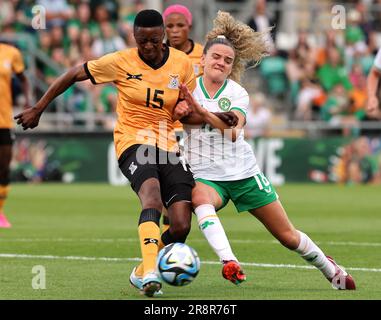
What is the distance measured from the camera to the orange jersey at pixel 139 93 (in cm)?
948

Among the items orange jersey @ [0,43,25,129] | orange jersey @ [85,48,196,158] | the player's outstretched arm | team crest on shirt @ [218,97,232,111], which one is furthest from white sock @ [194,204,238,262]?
orange jersey @ [0,43,25,129]

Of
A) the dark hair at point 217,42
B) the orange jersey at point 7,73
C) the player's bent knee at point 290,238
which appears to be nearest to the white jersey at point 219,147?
the dark hair at point 217,42

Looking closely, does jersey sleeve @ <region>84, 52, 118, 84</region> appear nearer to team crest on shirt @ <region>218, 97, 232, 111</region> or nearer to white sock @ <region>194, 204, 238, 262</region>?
team crest on shirt @ <region>218, 97, 232, 111</region>

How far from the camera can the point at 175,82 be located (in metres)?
9.55

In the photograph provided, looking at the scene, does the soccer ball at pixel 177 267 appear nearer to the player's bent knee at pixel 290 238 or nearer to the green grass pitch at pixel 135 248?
the green grass pitch at pixel 135 248

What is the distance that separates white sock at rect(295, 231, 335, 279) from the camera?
9.48 meters

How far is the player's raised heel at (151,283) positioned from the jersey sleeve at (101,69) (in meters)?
1.86

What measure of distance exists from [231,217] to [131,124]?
8394 millimetres

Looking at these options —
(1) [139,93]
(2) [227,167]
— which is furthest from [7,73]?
(2) [227,167]

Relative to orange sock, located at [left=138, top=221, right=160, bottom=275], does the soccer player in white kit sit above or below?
above

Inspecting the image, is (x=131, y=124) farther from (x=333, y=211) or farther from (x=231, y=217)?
(x=333, y=211)

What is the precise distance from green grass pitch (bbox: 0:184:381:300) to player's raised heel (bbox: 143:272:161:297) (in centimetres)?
34

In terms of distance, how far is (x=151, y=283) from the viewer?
27.9 ft
